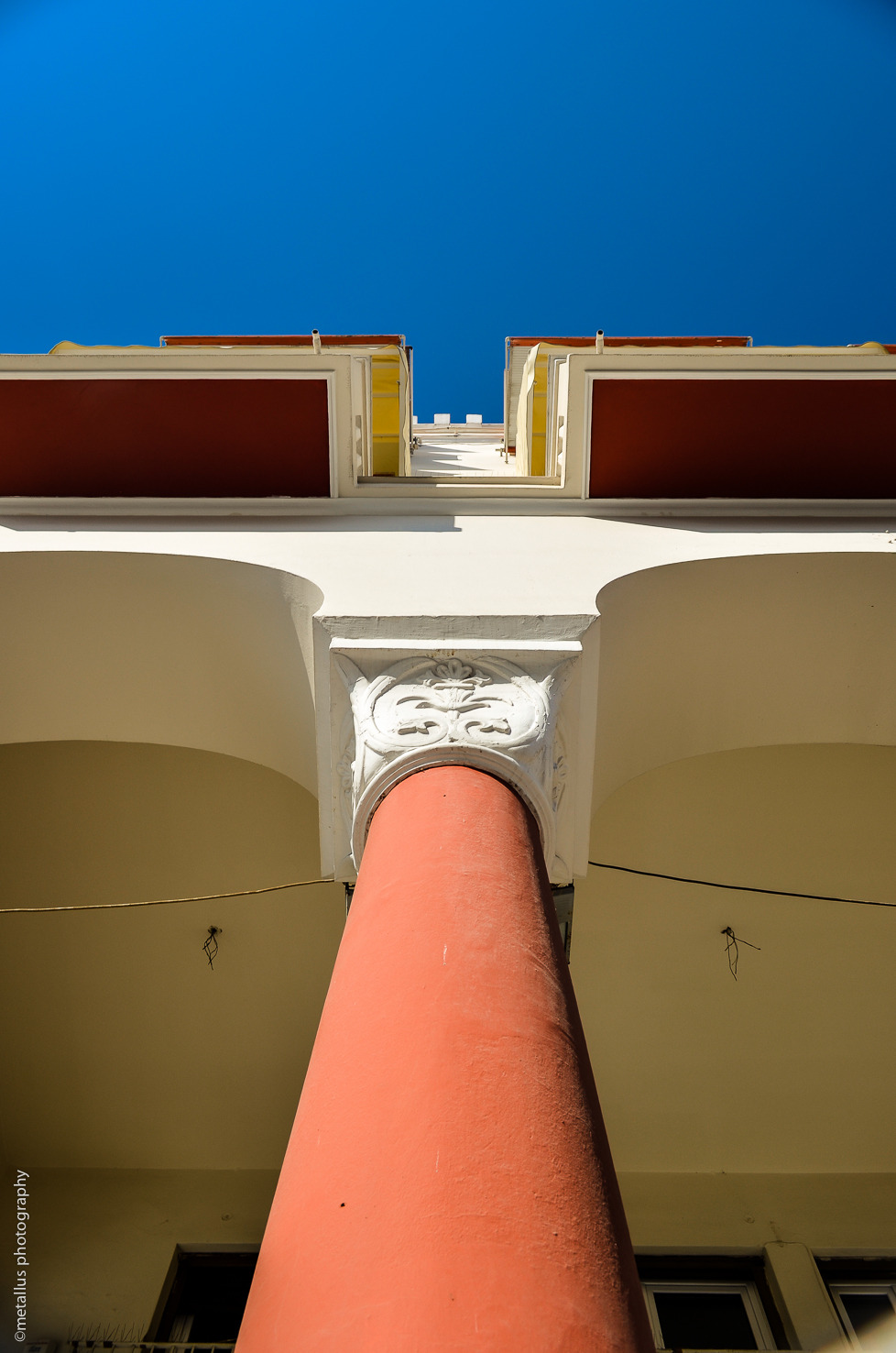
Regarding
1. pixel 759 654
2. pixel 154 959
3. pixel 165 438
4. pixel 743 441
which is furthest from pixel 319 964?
pixel 743 441

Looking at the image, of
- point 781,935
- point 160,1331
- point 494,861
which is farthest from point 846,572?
point 160,1331

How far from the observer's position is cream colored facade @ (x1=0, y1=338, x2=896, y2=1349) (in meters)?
4.27

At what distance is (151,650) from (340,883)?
1.63 metres

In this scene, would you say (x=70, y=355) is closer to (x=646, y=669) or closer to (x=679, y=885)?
(x=646, y=669)

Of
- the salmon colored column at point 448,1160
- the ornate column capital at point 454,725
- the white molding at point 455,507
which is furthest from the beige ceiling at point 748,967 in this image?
the salmon colored column at point 448,1160

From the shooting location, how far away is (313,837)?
6.13m

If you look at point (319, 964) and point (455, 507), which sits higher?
point (455, 507)

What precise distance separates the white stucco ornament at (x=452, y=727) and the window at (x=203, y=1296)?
4.97 meters

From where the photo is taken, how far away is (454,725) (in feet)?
10.2

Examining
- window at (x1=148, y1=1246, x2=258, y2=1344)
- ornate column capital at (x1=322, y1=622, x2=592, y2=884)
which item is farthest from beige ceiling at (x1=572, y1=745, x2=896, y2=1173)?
window at (x1=148, y1=1246, x2=258, y2=1344)

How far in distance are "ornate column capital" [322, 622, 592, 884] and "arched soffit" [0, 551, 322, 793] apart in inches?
30.1

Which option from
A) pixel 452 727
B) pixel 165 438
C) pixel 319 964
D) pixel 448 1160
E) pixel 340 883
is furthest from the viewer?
pixel 319 964

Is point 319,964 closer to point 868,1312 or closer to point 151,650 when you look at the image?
point 151,650

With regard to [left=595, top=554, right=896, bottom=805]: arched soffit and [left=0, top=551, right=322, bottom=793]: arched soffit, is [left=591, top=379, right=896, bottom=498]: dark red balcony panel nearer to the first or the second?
[left=595, top=554, right=896, bottom=805]: arched soffit
